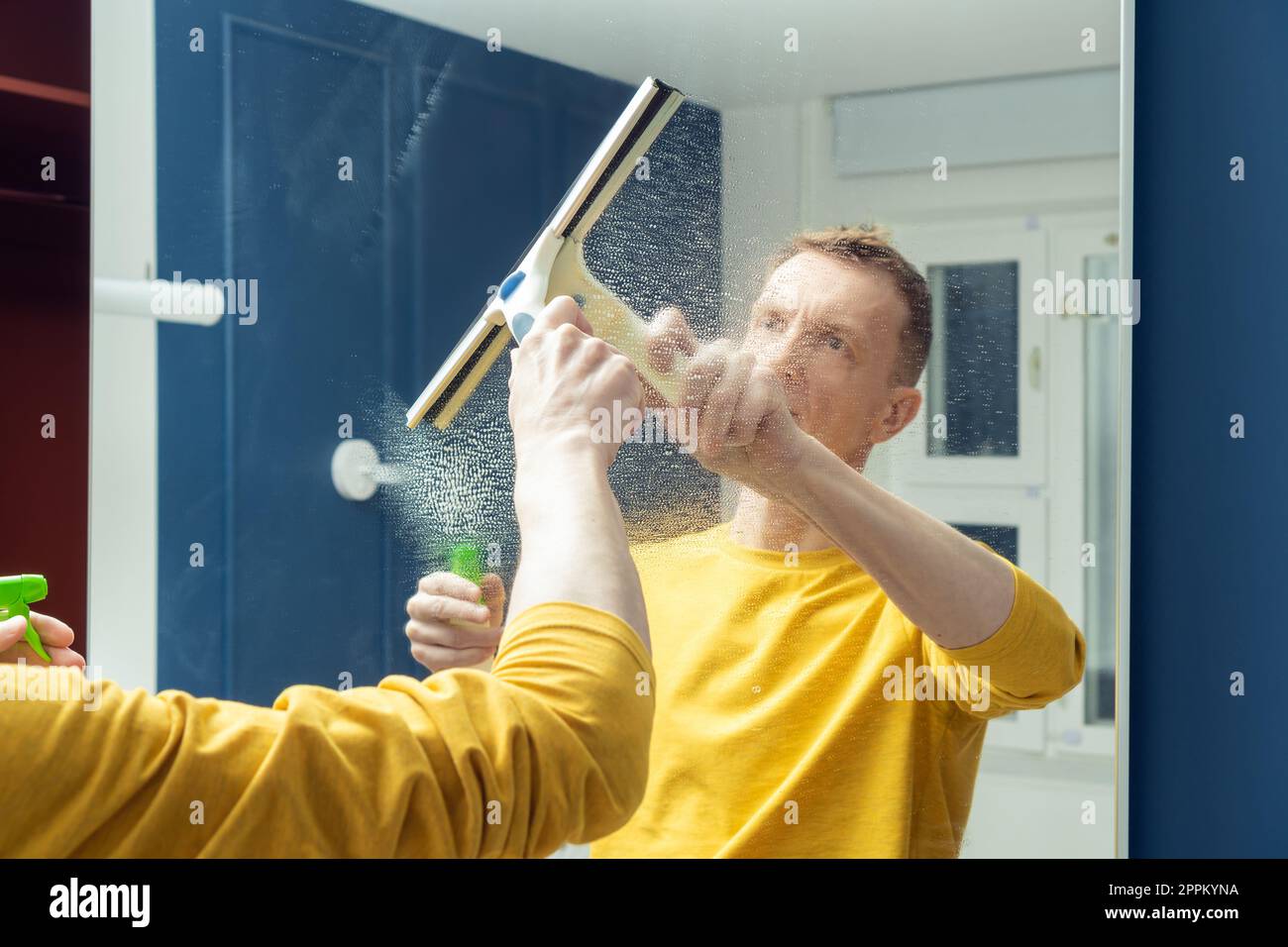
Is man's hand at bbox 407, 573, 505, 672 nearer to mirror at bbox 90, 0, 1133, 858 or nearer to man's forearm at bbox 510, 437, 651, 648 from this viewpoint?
mirror at bbox 90, 0, 1133, 858

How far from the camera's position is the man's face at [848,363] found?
807 mm

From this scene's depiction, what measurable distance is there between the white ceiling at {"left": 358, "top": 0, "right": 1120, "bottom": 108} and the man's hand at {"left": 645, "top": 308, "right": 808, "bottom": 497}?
18 cm

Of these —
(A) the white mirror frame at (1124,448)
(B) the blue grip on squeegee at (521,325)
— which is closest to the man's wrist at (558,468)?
(B) the blue grip on squeegee at (521,325)

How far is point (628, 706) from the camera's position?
0.61 metres

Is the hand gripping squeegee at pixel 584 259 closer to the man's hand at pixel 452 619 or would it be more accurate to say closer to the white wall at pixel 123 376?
the man's hand at pixel 452 619

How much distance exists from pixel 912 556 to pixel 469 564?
0.36 meters

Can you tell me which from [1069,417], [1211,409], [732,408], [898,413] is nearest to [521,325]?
[732,408]

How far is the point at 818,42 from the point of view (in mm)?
834

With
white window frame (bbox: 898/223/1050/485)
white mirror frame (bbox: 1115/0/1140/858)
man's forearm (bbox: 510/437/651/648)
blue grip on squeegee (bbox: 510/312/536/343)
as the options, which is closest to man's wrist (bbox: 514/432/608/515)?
man's forearm (bbox: 510/437/651/648)

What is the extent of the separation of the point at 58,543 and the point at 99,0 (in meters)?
0.54

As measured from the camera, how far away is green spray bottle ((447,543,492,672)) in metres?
Answer: 0.92

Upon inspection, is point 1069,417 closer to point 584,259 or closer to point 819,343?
point 819,343

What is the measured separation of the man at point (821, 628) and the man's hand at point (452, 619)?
159 millimetres
